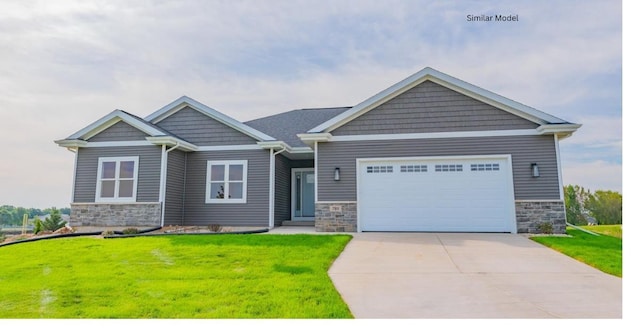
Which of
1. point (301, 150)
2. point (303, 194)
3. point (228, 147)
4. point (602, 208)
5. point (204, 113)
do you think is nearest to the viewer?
point (602, 208)

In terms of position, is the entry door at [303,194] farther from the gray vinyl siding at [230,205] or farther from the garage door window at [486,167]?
the garage door window at [486,167]

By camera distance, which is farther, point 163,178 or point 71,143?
point 71,143

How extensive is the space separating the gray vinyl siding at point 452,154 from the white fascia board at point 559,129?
9.2 inches

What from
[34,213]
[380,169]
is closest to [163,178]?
[34,213]

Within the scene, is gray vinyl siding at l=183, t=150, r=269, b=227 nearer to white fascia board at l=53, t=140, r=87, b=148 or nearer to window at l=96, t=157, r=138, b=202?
window at l=96, t=157, r=138, b=202

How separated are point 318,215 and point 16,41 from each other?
7408mm

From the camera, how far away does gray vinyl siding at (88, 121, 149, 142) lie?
1138 centimetres

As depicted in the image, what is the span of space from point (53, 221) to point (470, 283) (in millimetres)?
14855

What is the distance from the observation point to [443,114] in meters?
10.1

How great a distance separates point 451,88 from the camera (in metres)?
10.1

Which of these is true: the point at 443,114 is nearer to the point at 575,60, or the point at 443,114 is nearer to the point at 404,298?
the point at 575,60

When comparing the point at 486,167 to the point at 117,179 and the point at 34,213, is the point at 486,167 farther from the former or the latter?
the point at 34,213

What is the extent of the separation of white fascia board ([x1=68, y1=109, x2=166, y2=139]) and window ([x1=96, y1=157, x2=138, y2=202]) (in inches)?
35.5

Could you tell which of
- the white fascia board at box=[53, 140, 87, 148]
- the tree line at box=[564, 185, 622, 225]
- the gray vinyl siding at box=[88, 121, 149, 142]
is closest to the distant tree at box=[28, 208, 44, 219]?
the white fascia board at box=[53, 140, 87, 148]
